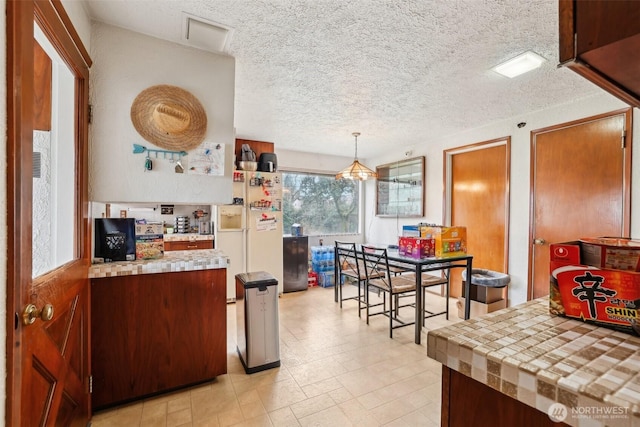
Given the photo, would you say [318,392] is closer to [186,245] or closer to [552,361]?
[552,361]

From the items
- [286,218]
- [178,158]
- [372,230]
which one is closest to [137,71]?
[178,158]

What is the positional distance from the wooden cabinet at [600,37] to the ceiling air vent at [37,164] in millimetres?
1699

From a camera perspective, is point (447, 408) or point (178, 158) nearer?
point (447, 408)

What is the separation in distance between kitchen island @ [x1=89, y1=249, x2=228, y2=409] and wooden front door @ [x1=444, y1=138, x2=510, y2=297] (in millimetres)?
3311

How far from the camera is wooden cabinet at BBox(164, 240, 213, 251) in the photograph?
403 centimetres

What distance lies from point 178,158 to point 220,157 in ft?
0.93

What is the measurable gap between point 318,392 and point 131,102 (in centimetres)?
230

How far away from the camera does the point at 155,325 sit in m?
1.85

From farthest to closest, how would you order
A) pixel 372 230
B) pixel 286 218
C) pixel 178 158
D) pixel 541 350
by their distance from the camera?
pixel 372 230 → pixel 286 218 → pixel 178 158 → pixel 541 350

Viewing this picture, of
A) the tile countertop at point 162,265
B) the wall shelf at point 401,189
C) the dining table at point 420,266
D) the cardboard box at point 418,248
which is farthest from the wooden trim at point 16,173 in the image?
the wall shelf at point 401,189

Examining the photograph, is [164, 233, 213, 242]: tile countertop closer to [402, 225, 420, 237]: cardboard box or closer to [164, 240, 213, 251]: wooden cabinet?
[164, 240, 213, 251]: wooden cabinet

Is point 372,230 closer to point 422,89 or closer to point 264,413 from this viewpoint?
point 422,89

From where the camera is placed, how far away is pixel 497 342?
0.71 m

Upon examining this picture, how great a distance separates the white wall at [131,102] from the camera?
5.85ft
